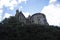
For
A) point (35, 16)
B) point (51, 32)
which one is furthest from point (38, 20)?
point (51, 32)

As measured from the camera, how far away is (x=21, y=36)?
16.6 m

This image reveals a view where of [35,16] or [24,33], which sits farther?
[35,16]

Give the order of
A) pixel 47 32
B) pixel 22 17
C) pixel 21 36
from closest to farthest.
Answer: pixel 21 36
pixel 47 32
pixel 22 17

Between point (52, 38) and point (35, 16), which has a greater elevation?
point (35, 16)

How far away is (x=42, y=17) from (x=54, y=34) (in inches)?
977

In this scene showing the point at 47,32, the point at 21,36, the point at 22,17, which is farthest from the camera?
the point at 22,17

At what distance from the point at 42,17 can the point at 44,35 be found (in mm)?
Result: 25871

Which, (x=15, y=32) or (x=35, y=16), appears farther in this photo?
(x=35, y=16)

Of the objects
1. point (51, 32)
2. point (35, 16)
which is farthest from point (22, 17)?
point (51, 32)

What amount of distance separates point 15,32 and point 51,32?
149 inches

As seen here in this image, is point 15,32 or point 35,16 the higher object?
point 35,16

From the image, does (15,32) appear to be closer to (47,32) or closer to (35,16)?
(47,32)

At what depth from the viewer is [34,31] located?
57.5 feet

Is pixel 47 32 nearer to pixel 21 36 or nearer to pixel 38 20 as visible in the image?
pixel 21 36
